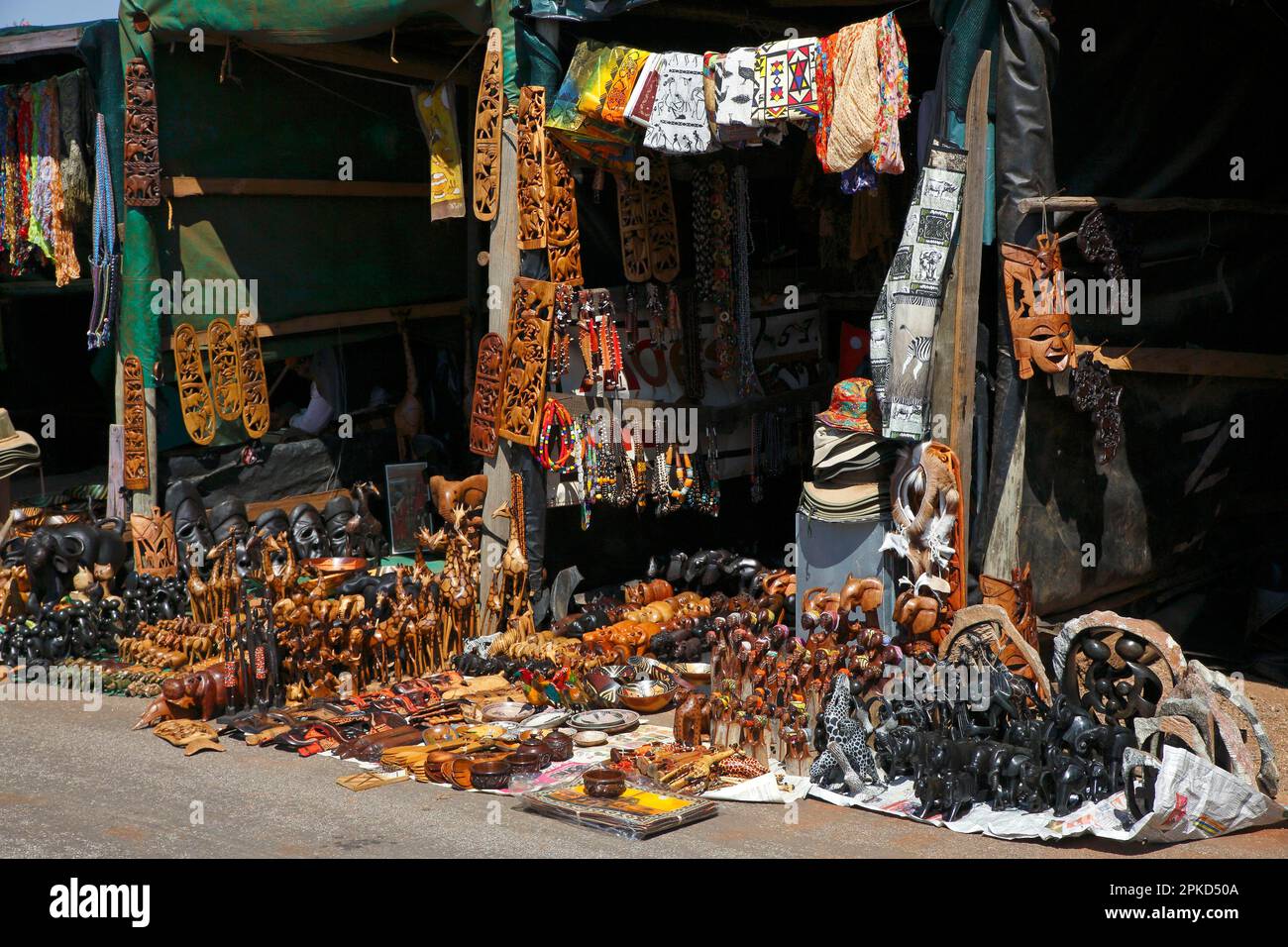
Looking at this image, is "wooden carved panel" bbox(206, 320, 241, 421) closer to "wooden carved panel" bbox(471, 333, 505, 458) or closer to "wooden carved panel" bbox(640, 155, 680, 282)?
"wooden carved panel" bbox(471, 333, 505, 458)

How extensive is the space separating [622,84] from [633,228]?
1.37 m

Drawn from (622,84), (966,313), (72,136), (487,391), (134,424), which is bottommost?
(134,424)

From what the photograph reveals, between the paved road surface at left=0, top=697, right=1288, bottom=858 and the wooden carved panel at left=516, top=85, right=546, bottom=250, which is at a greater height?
the wooden carved panel at left=516, top=85, right=546, bottom=250

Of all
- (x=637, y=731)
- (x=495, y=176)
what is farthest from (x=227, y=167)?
(x=637, y=731)

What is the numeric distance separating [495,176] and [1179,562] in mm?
5347

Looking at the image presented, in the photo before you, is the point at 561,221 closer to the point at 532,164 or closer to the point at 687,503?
the point at 532,164

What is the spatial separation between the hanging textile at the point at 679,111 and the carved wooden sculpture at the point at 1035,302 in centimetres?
213

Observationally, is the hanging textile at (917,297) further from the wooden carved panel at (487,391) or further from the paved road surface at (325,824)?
the wooden carved panel at (487,391)

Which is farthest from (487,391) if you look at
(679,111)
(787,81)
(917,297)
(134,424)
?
(917,297)

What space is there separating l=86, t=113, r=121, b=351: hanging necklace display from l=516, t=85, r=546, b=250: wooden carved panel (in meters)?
3.56

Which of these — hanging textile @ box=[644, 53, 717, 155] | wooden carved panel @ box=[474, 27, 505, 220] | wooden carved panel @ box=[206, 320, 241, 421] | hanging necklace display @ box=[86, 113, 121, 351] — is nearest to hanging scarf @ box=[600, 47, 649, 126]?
hanging textile @ box=[644, 53, 717, 155]

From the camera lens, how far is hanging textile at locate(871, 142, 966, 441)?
8.32 metres

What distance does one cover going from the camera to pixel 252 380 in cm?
1213

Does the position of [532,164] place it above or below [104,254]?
above
